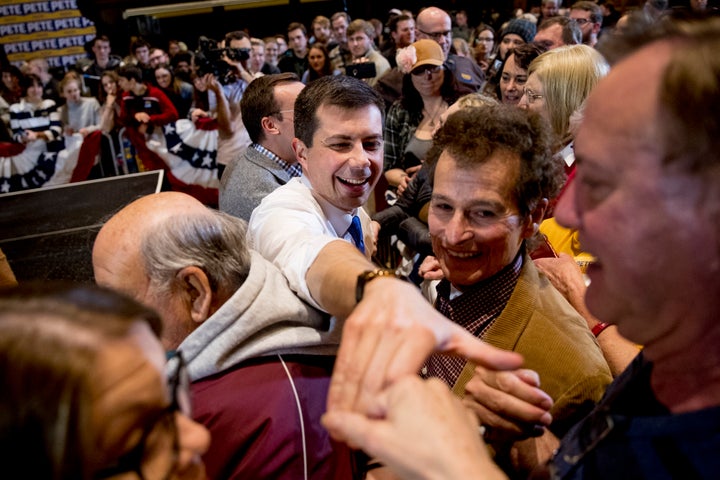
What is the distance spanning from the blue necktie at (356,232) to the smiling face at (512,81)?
Answer: 5.59 ft

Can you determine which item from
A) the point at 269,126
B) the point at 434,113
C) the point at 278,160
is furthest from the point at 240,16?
the point at 278,160

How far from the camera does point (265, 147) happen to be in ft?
10.2

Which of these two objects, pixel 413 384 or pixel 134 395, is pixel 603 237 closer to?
pixel 413 384

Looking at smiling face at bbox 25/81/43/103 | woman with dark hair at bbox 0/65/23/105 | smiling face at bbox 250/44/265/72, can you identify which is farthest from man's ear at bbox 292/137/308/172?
woman with dark hair at bbox 0/65/23/105

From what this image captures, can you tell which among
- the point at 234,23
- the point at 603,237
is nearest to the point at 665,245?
the point at 603,237

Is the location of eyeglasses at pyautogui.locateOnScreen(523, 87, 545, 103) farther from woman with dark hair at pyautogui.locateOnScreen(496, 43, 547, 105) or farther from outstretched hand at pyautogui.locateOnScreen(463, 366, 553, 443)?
outstretched hand at pyautogui.locateOnScreen(463, 366, 553, 443)

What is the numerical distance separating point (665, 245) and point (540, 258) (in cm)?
131

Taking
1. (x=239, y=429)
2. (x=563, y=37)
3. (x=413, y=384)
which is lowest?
(x=239, y=429)

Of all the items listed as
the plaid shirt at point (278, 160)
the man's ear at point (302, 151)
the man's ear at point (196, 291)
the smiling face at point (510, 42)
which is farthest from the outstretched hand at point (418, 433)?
the smiling face at point (510, 42)

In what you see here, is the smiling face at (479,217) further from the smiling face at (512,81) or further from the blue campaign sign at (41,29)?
the blue campaign sign at (41,29)

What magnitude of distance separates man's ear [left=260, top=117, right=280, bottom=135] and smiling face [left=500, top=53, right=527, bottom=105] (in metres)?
1.51

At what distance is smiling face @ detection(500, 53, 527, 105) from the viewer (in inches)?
137

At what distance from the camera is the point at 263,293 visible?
1.36 metres

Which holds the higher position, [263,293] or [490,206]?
[490,206]
